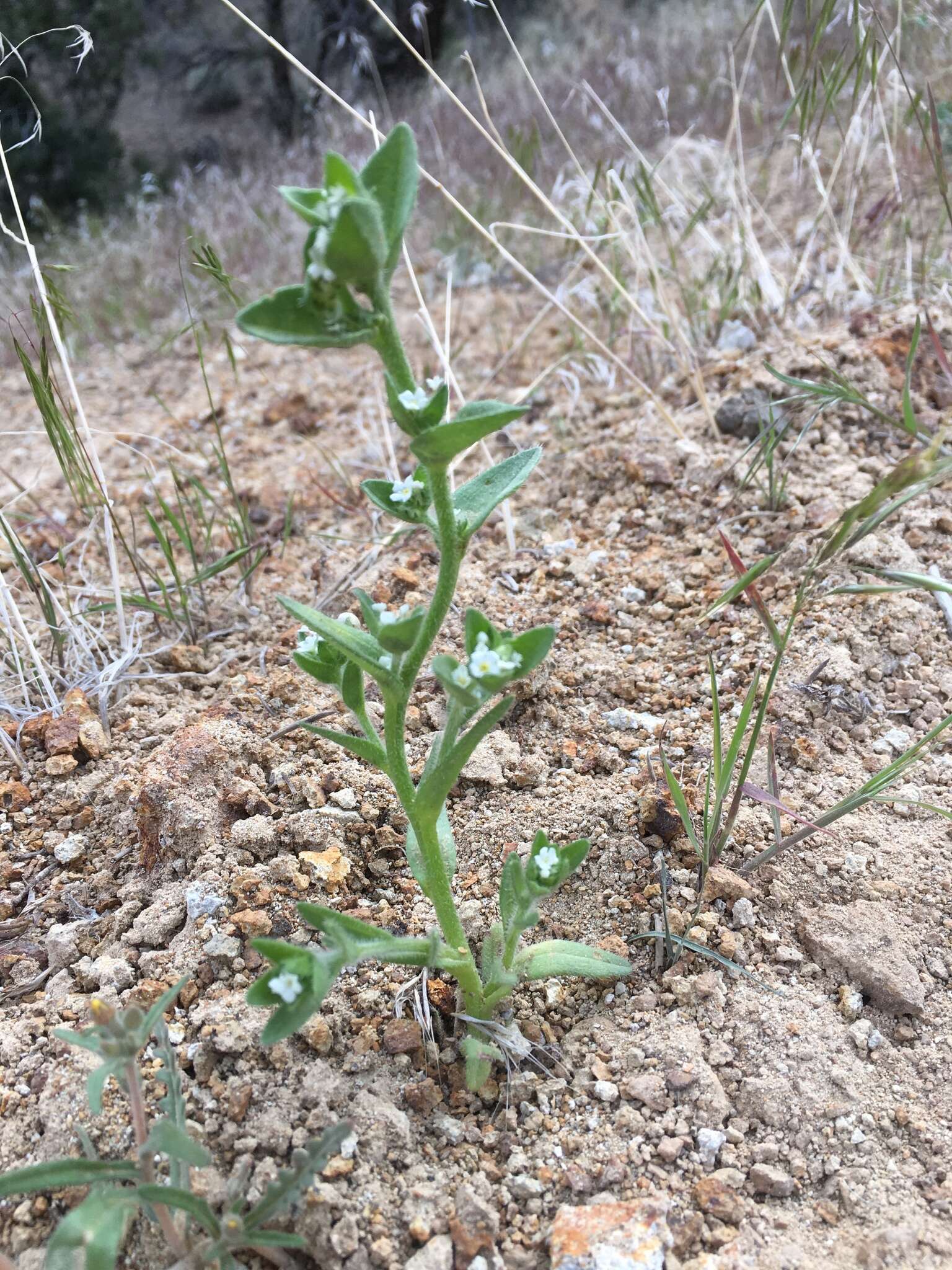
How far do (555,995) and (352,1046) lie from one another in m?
0.34

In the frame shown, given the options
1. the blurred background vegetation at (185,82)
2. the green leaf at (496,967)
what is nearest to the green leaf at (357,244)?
the green leaf at (496,967)

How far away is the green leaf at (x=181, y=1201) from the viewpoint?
1.09 metres

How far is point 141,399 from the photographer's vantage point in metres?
4.27

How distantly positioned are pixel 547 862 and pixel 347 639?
418 mm

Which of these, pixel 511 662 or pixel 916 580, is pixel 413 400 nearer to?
pixel 511 662

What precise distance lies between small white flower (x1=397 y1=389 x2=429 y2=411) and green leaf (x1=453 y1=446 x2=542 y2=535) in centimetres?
21

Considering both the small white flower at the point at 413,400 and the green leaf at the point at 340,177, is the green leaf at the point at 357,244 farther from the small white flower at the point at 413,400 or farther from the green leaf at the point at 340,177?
the small white flower at the point at 413,400

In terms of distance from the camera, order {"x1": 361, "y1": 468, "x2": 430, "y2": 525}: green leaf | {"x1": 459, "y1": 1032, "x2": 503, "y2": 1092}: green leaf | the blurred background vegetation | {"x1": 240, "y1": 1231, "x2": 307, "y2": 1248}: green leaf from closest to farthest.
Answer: {"x1": 240, "y1": 1231, "x2": 307, "y2": 1248}: green leaf
{"x1": 361, "y1": 468, "x2": 430, "y2": 525}: green leaf
{"x1": 459, "y1": 1032, "x2": 503, "y2": 1092}: green leaf
the blurred background vegetation

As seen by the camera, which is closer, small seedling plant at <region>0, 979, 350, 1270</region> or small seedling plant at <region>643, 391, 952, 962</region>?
small seedling plant at <region>0, 979, 350, 1270</region>

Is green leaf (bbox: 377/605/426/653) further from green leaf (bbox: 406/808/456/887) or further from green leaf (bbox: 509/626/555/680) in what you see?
green leaf (bbox: 406/808/456/887)

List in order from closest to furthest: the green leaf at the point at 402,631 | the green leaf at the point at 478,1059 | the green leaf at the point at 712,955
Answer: the green leaf at the point at 402,631
the green leaf at the point at 478,1059
the green leaf at the point at 712,955

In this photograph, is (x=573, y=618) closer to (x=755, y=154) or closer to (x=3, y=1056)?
(x=3, y=1056)

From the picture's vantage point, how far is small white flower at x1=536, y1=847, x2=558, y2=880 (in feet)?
4.37

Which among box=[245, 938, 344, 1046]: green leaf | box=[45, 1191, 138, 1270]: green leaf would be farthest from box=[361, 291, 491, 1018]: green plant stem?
box=[45, 1191, 138, 1270]: green leaf
